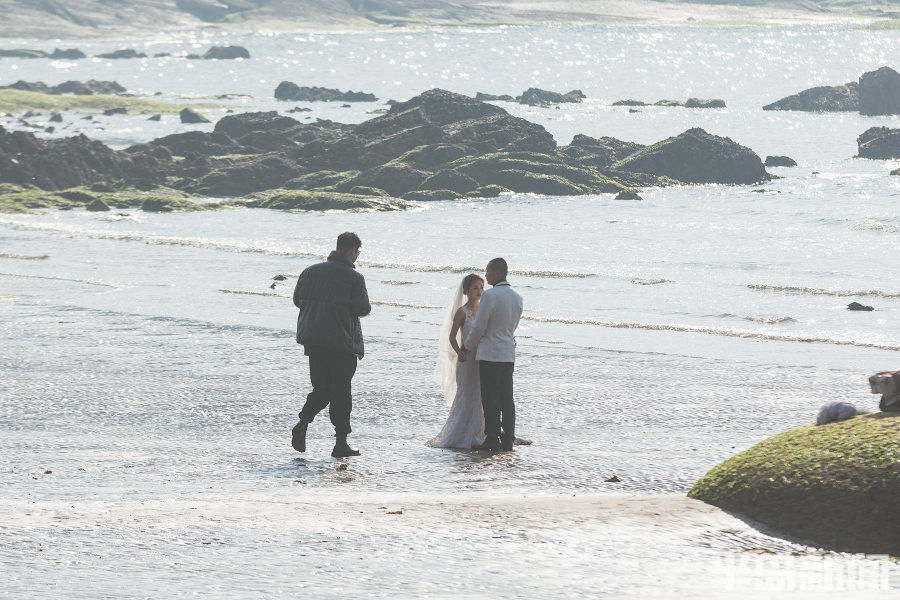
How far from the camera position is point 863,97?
118062 millimetres

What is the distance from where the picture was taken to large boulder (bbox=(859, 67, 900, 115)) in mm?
116125

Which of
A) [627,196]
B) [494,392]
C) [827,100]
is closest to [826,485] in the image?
[494,392]

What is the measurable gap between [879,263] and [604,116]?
262 ft

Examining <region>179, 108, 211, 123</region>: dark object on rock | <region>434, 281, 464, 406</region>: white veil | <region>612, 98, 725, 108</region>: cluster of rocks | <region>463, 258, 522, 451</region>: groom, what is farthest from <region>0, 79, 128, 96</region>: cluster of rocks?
<region>463, 258, 522, 451</region>: groom

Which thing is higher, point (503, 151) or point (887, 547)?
point (503, 151)

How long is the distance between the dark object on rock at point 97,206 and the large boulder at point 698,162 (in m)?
28.1

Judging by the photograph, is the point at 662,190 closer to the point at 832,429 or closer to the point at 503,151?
the point at 503,151

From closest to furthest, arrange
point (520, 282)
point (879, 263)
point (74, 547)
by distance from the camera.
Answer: point (74, 547)
point (520, 282)
point (879, 263)

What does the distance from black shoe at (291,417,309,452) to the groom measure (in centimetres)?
184

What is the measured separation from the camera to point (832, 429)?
373 inches

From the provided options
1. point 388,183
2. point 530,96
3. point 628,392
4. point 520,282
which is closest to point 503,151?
point 388,183

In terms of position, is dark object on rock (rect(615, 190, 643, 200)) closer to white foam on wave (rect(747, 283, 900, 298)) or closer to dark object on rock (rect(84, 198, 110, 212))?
dark object on rock (rect(84, 198, 110, 212))

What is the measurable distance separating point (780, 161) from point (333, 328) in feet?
226

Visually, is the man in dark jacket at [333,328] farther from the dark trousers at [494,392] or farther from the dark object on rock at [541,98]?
the dark object on rock at [541,98]
